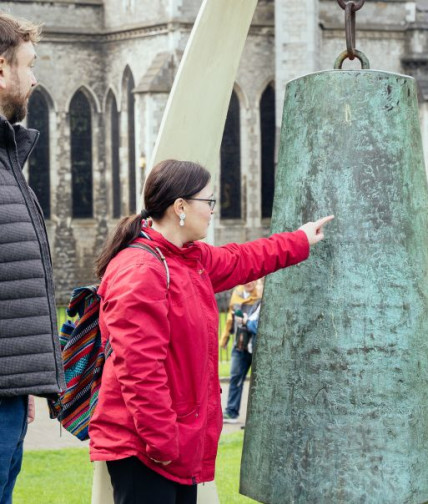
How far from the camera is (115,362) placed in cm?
312

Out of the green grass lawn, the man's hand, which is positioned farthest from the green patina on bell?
the green grass lawn

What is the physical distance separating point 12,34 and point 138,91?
2016 centimetres

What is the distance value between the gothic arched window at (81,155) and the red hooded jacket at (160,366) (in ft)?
74.2

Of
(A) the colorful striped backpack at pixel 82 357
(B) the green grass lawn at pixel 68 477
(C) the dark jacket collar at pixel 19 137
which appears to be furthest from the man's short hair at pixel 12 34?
(B) the green grass lawn at pixel 68 477

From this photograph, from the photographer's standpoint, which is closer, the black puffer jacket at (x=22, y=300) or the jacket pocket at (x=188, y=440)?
the black puffer jacket at (x=22, y=300)

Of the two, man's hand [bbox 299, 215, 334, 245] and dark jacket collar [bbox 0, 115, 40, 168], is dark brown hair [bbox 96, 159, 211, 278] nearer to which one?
dark jacket collar [bbox 0, 115, 40, 168]

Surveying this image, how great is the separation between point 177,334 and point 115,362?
218 millimetres

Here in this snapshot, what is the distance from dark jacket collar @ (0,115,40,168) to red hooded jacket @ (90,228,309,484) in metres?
0.47

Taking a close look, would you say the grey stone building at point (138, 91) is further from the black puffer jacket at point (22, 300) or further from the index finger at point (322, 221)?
the black puffer jacket at point (22, 300)

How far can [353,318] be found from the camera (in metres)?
4.06

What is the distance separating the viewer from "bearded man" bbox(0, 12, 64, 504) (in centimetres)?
293

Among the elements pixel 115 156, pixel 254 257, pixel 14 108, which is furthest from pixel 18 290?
pixel 115 156

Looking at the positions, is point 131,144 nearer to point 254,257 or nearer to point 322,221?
point 322,221

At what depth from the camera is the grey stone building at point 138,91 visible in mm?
23203
